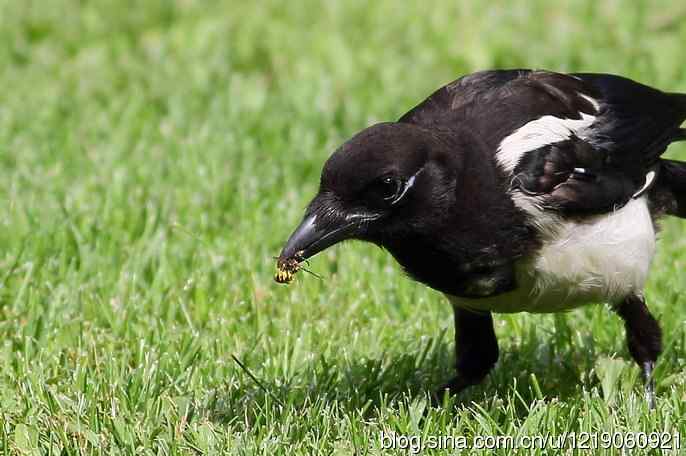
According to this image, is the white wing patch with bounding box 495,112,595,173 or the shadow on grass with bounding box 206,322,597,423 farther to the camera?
the shadow on grass with bounding box 206,322,597,423

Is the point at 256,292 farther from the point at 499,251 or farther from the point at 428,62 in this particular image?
the point at 428,62

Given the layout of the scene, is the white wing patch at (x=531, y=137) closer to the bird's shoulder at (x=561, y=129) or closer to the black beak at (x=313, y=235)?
the bird's shoulder at (x=561, y=129)

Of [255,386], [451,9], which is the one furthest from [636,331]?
[451,9]

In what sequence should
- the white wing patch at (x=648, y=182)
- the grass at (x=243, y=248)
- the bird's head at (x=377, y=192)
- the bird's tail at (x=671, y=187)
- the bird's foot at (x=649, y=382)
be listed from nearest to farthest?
1. the bird's head at (x=377, y=192)
2. the grass at (x=243, y=248)
3. the bird's foot at (x=649, y=382)
4. the white wing patch at (x=648, y=182)
5. the bird's tail at (x=671, y=187)

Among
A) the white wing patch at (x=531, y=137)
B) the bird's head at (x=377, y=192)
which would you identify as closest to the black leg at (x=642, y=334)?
the white wing patch at (x=531, y=137)

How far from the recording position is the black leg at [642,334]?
182 inches

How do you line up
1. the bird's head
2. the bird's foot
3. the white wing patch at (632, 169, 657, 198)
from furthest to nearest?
1. the white wing patch at (632, 169, 657, 198)
2. the bird's foot
3. the bird's head

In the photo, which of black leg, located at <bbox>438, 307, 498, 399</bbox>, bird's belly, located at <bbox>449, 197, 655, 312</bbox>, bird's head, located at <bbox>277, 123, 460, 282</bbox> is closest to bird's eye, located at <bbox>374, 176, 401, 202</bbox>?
bird's head, located at <bbox>277, 123, 460, 282</bbox>

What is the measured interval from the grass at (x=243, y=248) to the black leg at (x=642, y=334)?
0.05 meters

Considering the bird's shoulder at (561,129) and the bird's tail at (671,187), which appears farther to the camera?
the bird's tail at (671,187)

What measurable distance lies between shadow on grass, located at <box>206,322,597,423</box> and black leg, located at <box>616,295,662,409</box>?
0.69 feet

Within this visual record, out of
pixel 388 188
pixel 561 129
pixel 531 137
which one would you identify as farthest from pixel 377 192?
pixel 561 129

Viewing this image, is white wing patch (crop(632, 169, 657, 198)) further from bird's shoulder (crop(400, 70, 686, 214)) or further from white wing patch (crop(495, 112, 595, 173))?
white wing patch (crop(495, 112, 595, 173))

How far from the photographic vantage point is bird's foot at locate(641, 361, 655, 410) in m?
4.31
